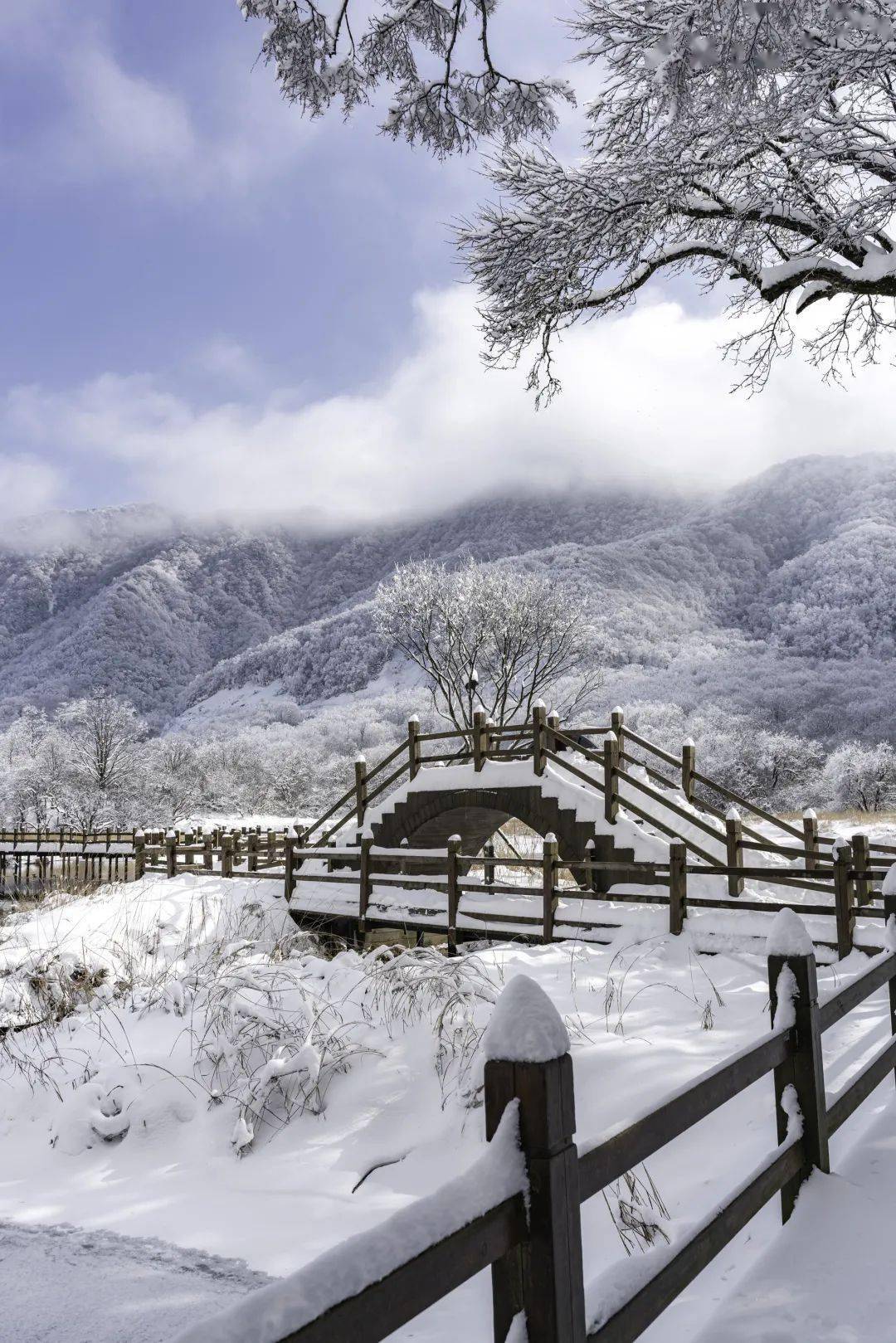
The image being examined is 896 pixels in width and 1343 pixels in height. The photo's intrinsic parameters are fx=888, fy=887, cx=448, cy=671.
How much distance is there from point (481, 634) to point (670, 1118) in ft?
101

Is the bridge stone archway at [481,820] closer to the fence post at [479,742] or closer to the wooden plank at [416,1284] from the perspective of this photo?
the fence post at [479,742]

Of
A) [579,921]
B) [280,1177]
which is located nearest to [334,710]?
[579,921]

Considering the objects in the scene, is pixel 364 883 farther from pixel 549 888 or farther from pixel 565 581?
pixel 565 581

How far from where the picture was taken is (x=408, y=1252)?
1.44 metres

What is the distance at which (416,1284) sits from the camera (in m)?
1.45

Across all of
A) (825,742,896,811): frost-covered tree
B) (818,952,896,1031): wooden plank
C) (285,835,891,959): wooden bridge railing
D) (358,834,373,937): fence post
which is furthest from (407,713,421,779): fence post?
(825,742,896,811): frost-covered tree

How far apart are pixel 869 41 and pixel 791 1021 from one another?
6.43 metres

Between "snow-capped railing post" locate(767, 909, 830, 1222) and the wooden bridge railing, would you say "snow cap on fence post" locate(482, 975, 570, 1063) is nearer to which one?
"snow-capped railing post" locate(767, 909, 830, 1222)

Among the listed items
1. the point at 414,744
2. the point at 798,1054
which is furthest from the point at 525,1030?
the point at 414,744

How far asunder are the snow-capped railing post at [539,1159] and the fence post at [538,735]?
12872mm

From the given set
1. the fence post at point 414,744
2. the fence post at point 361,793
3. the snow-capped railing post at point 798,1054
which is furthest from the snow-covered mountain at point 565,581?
the snow-capped railing post at point 798,1054

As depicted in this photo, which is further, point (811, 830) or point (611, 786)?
point (611, 786)

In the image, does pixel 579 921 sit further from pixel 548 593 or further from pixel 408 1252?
pixel 548 593

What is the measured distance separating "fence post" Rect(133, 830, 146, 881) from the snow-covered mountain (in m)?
55.5
